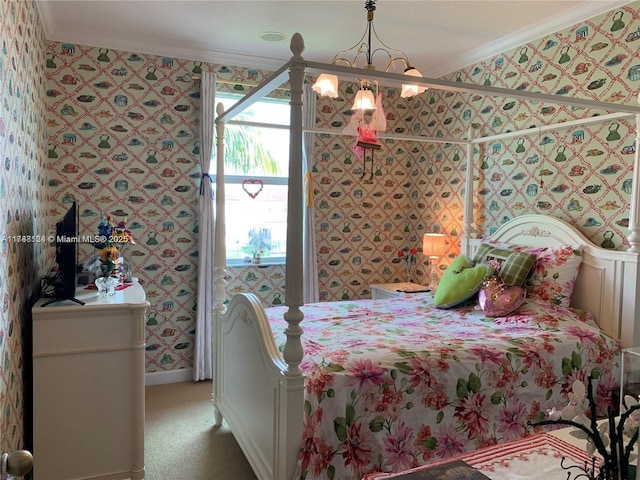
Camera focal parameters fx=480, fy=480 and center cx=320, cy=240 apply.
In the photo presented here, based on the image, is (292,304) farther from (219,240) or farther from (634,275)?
(634,275)

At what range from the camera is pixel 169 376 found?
4047mm

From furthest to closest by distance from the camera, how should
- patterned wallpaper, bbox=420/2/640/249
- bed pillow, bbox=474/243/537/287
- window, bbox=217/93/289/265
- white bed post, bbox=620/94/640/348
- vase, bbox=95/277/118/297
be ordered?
window, bbox=217/93/289/265 < bed pillow, bbox=474/243/537/287 < patterned wallpaper, bbox=420/2/640/249 < white bed post, bbox=620/94/640/348 < vase, bbox=95/277/118/297

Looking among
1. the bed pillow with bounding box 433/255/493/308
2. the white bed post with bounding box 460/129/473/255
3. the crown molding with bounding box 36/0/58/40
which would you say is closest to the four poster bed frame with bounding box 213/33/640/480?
the white bed post with bounding box 460/129/473/255

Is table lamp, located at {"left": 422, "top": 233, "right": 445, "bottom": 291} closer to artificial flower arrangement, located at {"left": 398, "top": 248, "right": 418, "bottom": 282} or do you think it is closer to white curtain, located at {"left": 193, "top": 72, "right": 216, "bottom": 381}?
artificial flower arrangement, located at {"left": 398, "top": 248, "right": 418, "bottom": 282}

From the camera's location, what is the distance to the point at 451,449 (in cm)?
229

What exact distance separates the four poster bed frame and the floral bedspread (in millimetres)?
119

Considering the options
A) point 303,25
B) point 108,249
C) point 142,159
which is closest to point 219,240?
point 108,249

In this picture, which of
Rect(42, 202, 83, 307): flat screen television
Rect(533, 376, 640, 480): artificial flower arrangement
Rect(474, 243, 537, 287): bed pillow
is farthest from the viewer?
Rect(474, 243, 537, 287): bed pillow

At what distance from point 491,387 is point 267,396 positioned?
1.10 m

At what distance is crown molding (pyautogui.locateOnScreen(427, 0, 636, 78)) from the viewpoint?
9.97 feet

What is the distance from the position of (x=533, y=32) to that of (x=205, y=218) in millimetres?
2885

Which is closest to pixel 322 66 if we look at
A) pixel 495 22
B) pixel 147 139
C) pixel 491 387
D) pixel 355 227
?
pixel 491 387

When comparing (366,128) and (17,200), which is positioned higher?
(366,128)

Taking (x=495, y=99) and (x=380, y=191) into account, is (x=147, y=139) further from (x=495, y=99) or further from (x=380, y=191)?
(x=495, y=99)
